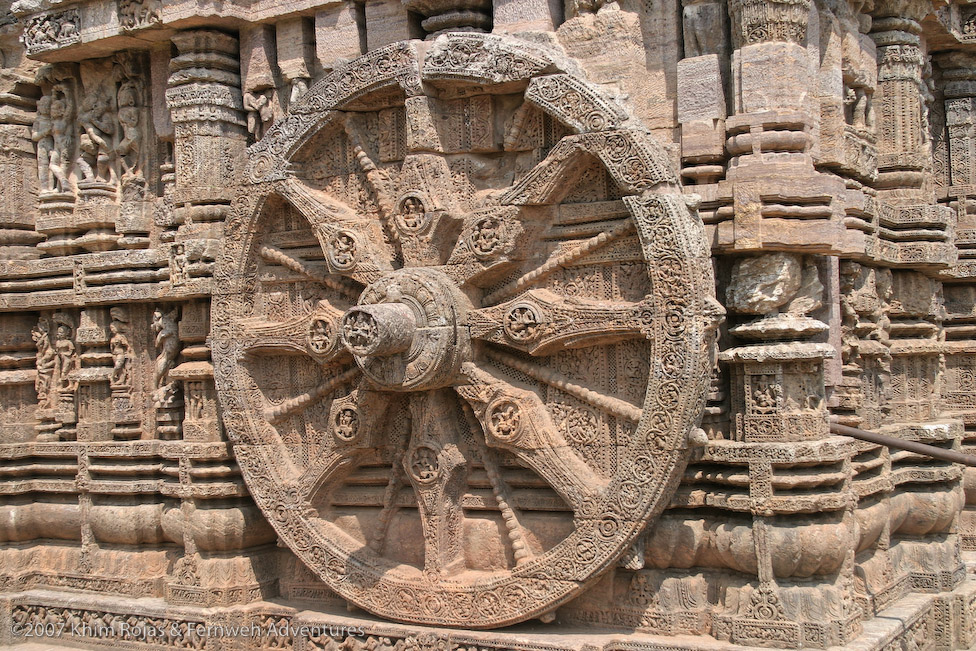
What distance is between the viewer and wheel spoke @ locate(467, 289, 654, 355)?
6.72 meters

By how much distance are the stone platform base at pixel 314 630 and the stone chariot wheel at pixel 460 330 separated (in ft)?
0.58

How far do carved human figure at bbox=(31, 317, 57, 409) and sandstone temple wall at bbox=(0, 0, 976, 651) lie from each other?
3 cm

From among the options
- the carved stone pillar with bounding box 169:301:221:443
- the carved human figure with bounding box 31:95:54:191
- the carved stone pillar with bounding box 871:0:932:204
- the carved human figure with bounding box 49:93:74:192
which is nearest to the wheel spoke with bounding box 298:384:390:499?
the carved stone pillar with bounding box 169:301:221:443

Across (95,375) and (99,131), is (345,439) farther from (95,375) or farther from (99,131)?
(99,131)

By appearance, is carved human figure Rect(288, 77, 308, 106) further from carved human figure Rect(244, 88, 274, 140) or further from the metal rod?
the metal rod

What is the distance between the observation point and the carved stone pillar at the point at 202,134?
8789mm

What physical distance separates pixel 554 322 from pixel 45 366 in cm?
504

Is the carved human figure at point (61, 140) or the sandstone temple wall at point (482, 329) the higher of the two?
the carved human figure at point (61, 140)

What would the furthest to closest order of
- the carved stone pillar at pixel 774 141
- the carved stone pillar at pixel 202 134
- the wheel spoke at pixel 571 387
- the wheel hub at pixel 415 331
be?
the carved stone pillar at pixel 202 134 < the wheel hub at pixel 415 331 < the wheel spoke at pixel 571 387 < the carved stone pillar at pixel 774 141

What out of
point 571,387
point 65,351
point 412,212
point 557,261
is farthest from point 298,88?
point 571,387

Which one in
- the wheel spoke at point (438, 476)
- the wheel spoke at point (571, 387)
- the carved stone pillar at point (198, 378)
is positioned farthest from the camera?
the carved stone pillar at point (198, 378)

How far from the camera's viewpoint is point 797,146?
6770 millimetres

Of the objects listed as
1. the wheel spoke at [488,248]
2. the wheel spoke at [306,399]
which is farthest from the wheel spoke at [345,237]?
the wheel spoke at [306,399]

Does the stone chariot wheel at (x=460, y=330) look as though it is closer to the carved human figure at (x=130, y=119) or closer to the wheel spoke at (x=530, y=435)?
the wheel spoke at (x=530, y=435)
